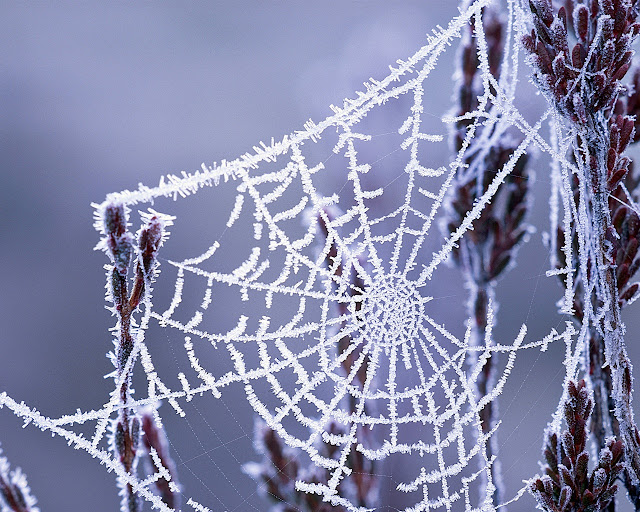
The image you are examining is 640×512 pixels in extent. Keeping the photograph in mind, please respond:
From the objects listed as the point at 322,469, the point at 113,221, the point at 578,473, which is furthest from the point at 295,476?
the point at 113,221

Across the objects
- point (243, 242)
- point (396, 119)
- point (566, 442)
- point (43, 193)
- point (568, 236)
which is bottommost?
point (566, 442)

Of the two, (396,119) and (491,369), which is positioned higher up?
(396,119)

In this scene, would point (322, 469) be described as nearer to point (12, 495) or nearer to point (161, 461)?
point (161, 461)

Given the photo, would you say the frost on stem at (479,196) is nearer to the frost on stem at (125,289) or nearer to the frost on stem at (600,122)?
the frost on stem at (600,122)

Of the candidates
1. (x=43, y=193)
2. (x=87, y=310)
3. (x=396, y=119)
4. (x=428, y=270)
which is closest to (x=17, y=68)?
(x=43, y=193)

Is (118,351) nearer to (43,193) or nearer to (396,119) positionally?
(396,119)

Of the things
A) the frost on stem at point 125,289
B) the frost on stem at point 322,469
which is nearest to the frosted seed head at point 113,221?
the frost on stem at point 125,289

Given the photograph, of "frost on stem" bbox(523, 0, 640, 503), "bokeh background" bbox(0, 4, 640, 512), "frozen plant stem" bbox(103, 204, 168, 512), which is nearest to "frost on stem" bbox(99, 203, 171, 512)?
"frozen plant stem" bbox(103, 204, 168, 512)
